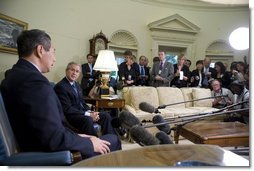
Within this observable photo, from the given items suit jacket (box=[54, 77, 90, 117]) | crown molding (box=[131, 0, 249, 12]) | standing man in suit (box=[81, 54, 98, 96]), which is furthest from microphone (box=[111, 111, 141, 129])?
crown molding (box=[131, 0, 249, 12])

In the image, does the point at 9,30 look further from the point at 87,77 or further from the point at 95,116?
the point at 95,116

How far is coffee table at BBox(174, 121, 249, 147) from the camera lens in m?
1.51

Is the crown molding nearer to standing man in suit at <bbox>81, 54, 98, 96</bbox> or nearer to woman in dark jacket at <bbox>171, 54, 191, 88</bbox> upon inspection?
woman in dark jacket at <bbox>171, 54, 191, 88</bbox>

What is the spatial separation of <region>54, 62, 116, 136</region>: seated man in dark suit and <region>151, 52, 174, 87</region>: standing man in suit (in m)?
0.43

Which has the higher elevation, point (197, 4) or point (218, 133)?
point (197, 4)

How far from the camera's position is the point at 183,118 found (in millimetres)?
1584

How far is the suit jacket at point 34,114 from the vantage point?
1.16 metres

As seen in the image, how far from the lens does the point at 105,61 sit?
5.21 ft

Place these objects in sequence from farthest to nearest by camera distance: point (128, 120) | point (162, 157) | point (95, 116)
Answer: point (95, 116), point (128, 120), point (162, 157)

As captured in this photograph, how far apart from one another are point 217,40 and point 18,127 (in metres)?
1.24

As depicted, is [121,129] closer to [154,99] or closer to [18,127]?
[154,99]

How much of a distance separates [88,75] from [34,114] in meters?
0.59

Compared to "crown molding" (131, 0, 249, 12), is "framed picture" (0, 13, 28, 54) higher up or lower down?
lower down

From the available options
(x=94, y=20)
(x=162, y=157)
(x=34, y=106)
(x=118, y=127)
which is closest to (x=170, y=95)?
(x=118, y=127)
